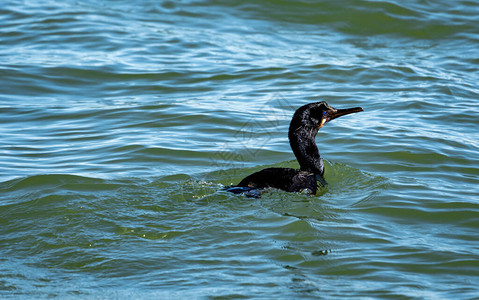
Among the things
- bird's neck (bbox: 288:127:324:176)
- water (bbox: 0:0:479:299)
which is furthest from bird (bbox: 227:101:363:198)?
water (bbox: 0:0:479:299)

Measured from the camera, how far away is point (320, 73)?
14008mm

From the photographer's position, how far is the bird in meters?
7.67

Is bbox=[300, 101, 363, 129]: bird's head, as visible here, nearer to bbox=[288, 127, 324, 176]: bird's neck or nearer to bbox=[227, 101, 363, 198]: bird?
bbox=[227, 101, 363, 198]: bird

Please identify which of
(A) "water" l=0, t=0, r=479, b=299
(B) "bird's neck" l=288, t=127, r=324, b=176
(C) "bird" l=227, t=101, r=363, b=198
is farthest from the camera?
(B) "bird's neck" l=288, t=127, r=324, b=176

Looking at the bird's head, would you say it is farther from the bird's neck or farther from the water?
the water

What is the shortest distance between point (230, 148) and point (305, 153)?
2070 mm

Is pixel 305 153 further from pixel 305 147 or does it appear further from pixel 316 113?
pixel 316 113

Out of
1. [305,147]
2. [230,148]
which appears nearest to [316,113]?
[305,147]

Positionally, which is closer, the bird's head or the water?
the water

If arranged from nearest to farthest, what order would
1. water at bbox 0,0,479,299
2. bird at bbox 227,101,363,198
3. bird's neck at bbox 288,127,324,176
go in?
water at bbox 0,0,479,299
bird at bbox 227,101,363,198
bird's neck at bbox 288,127,324,176

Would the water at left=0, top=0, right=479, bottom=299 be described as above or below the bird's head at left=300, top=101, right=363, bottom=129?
below

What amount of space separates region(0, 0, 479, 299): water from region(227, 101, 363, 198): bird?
0.20 m

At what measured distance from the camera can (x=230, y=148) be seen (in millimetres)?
10102

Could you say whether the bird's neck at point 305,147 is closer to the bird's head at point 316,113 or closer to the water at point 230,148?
the bird's head at point 316,113
